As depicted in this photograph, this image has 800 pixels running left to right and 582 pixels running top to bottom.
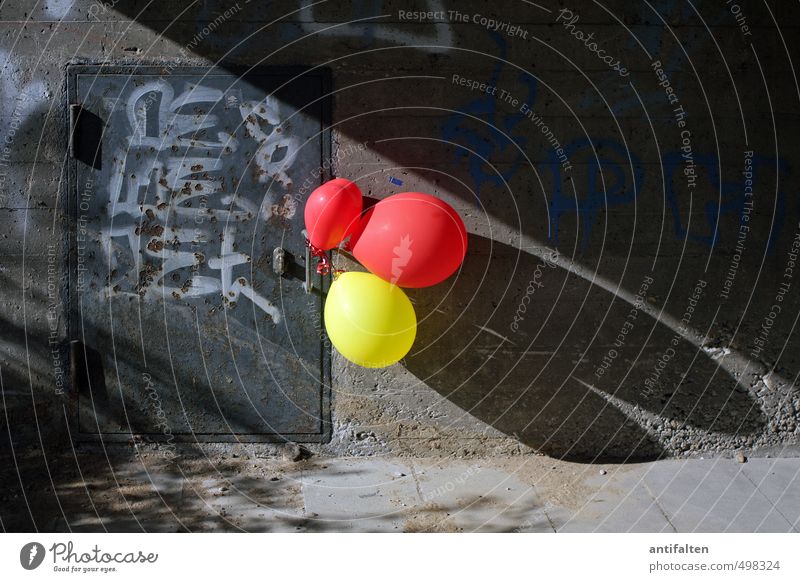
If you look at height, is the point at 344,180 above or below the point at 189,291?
above

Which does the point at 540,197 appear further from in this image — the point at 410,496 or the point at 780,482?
the point at 780,482

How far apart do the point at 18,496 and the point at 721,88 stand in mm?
5193

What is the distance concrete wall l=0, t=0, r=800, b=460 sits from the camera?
16.3 ft

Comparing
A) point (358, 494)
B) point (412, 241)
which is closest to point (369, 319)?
point (412, 241)

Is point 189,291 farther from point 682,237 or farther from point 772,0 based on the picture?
point 772,0

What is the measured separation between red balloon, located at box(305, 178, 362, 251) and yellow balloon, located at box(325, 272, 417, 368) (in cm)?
28

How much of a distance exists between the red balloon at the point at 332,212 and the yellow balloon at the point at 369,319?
0.28 m

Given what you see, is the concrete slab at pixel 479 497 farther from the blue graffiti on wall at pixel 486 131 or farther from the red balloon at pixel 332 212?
the blue graffiti on wall at pixel 486 131

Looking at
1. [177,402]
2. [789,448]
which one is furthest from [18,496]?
[789,448]

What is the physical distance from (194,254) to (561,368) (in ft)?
8.54

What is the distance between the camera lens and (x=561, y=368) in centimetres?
522

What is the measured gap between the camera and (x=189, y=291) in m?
5.16

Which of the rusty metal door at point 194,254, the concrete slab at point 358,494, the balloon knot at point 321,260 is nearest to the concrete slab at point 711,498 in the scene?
the concrete slab at point 358,494

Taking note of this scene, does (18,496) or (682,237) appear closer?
(18,496)
